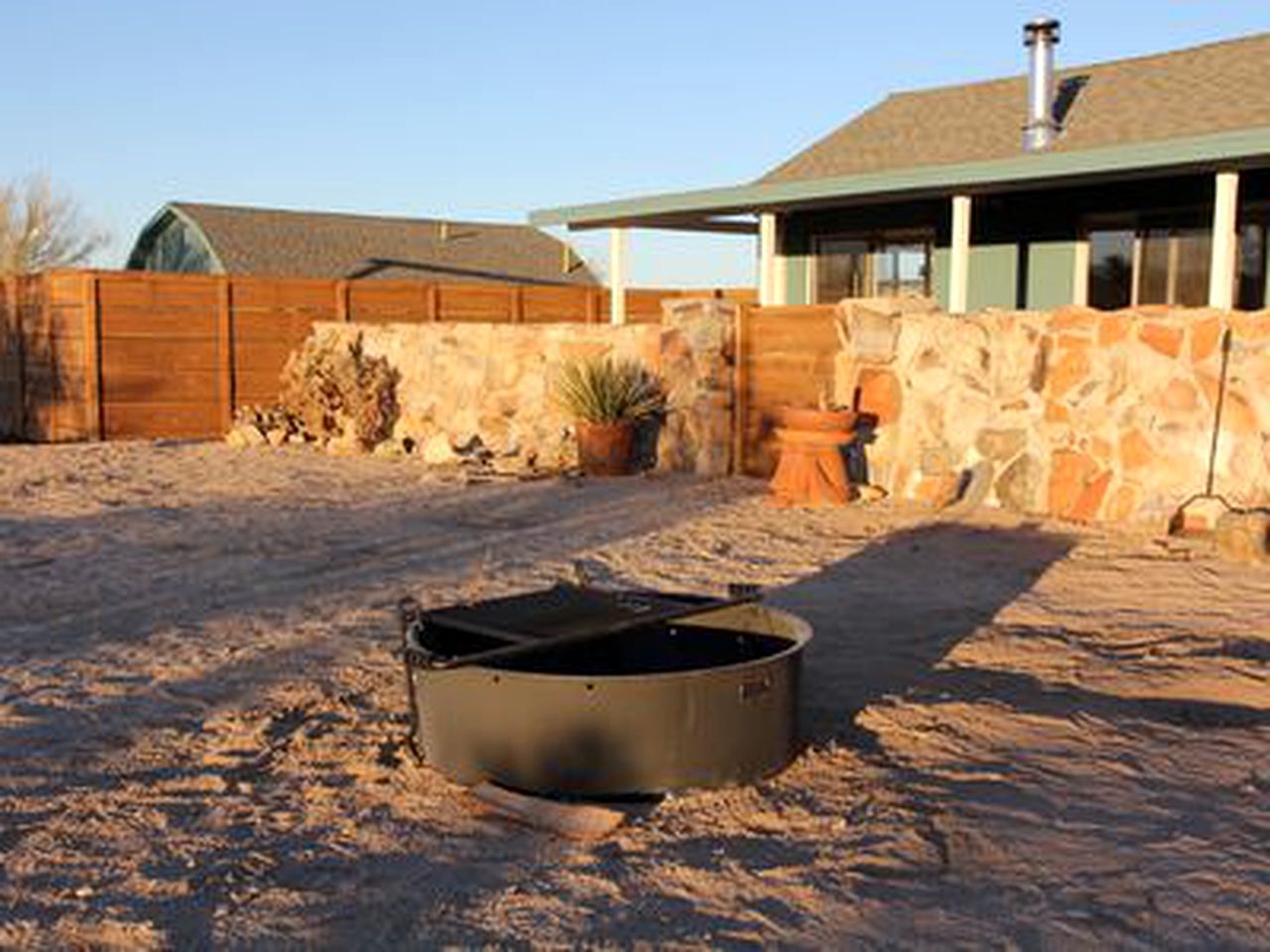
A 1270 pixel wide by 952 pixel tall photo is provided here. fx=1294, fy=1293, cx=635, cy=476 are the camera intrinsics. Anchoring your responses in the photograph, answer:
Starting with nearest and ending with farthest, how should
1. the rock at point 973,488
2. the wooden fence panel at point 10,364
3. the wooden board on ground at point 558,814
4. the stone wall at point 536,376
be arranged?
the wooden board on ground at point 558,814
the rock at point 973,488
the stone wall at point 536,376
the wooden fence panel at point 10,364

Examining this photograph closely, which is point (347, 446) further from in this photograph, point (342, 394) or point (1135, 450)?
point (1135, 450)

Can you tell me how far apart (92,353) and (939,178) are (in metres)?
11.5

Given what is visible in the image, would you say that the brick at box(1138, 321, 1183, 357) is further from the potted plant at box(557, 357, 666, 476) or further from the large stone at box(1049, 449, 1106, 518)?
the potted plant at box(557, 357, 666, 476)

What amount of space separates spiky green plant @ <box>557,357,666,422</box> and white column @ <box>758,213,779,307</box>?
464cm

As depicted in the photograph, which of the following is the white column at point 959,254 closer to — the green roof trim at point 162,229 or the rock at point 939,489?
the rock at point 939,489

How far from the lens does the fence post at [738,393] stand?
1334 cm

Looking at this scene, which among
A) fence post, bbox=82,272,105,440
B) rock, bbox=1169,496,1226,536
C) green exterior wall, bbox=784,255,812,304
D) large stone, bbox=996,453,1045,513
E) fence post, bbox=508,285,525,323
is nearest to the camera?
rock, bbox=1169,496,1226,536

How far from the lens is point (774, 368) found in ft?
43.0

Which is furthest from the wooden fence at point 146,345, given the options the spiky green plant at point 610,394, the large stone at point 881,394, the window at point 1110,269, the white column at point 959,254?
the window at point 1110,269

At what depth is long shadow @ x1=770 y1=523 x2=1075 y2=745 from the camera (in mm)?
5922

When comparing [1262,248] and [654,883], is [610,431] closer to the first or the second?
[1262,248]

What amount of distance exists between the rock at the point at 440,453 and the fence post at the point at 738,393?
3.62 metres

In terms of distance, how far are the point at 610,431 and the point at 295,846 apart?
32.2 ft

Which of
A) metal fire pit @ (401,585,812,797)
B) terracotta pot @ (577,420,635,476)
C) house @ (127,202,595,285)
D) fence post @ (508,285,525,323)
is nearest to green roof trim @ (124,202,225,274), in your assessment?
house @ (127,202,595,285)
